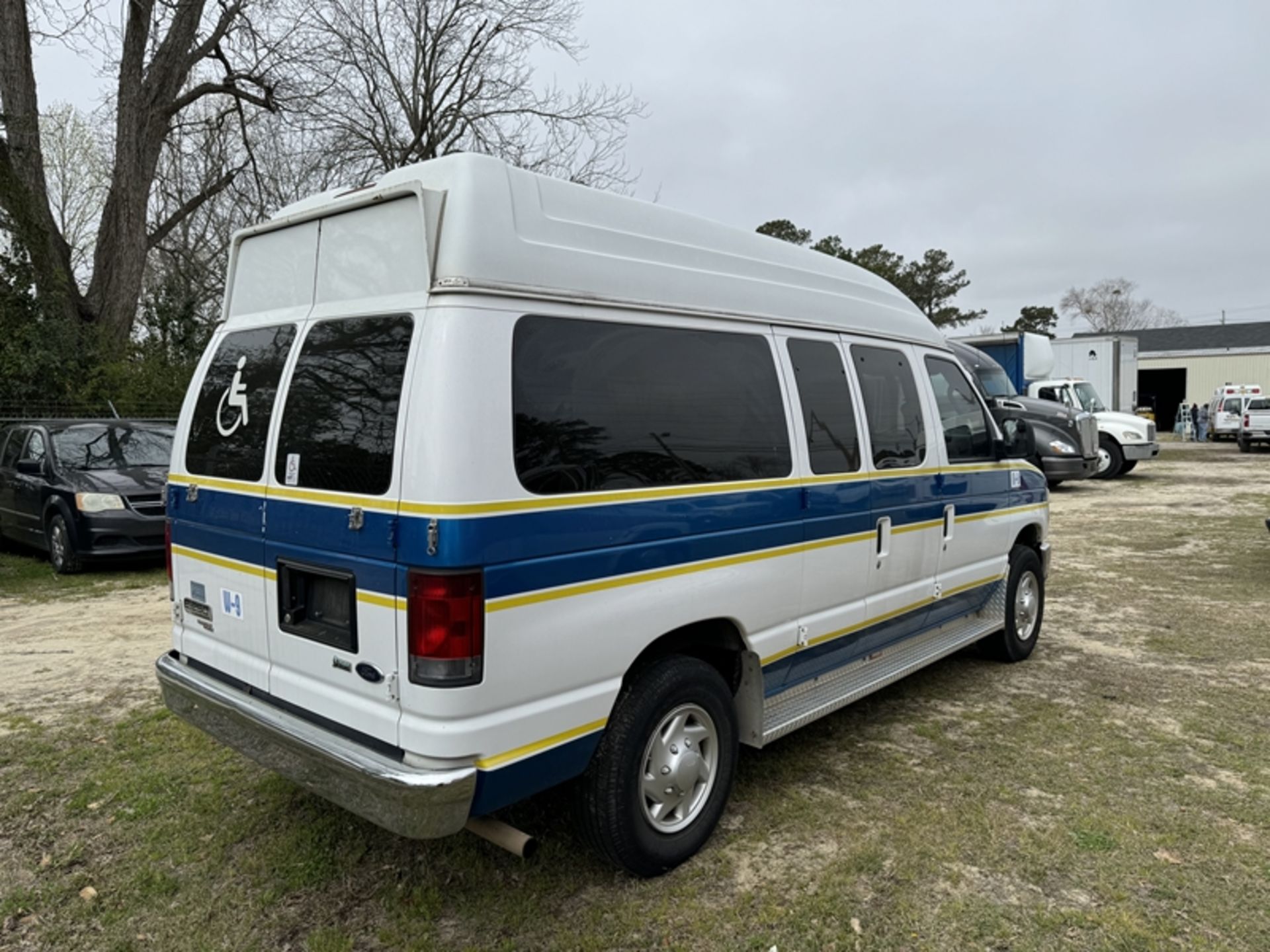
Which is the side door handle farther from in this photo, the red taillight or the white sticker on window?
the white sticker on window

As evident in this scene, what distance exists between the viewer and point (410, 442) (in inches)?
103

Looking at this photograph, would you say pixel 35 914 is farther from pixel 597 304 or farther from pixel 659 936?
pixel 597 304

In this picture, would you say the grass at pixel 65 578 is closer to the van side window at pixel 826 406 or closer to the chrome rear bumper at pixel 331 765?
the chrome rear bumper at pixel 331 765

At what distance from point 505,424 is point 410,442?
0.29 meters

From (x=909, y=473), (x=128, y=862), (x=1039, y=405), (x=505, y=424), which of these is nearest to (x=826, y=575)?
(x=909, y=473)

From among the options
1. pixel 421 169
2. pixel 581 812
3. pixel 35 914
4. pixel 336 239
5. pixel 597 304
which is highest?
pixel 421 169

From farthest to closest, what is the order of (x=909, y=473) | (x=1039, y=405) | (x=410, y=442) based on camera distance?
(x=1039, y=405), (x=909, y=473), (x=410, y=442)

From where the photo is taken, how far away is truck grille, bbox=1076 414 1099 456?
16234 millimetres

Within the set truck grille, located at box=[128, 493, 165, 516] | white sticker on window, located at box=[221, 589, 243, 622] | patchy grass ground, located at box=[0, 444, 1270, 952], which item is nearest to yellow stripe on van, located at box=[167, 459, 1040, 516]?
white sticker on window, located at box=[221, 589, 243, 622]

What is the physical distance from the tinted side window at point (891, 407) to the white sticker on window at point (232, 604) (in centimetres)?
291

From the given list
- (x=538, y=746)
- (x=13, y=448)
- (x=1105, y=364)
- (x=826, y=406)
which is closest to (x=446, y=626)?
(x=538, y=746)

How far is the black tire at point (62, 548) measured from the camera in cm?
876

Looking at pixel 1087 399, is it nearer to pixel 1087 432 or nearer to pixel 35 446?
pixel 1087 432

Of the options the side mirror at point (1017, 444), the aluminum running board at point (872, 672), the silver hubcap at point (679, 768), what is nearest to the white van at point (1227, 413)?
the side mirror at point (1017, 444)
